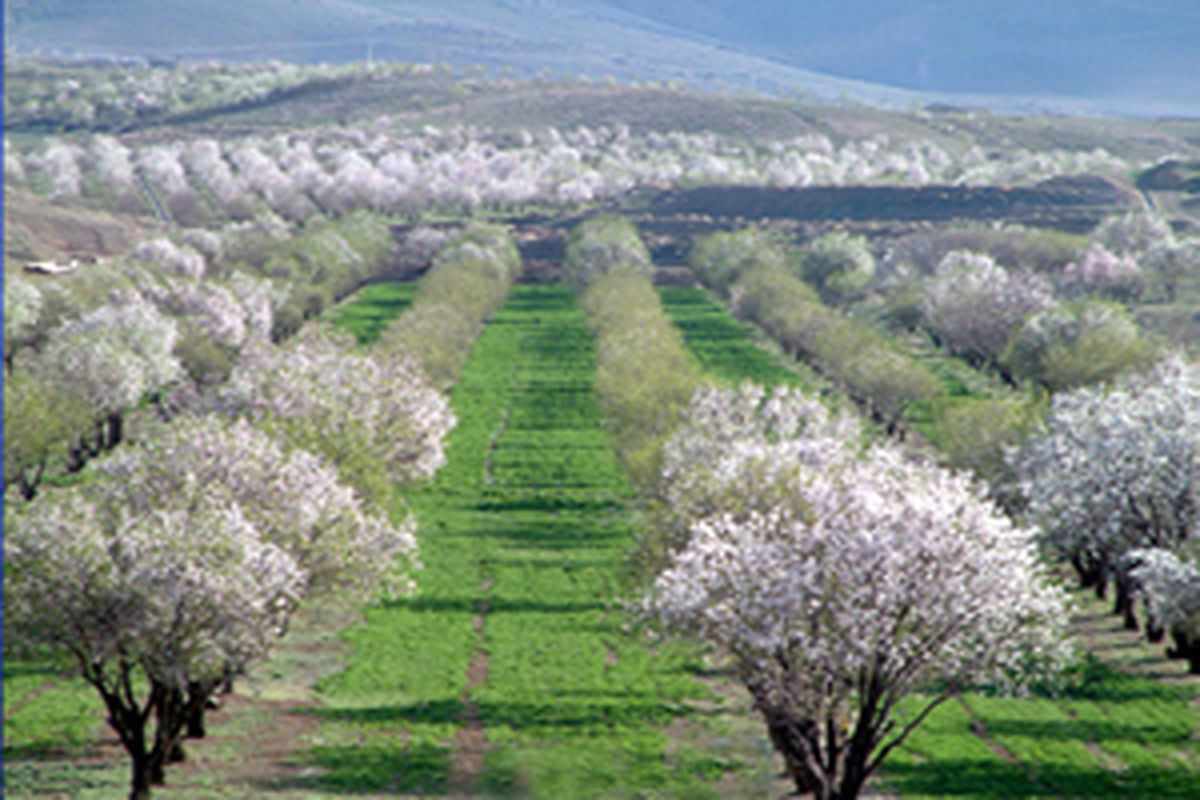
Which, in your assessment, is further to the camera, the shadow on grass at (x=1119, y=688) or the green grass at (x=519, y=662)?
the shadow on grass at (x=1119, y=688)

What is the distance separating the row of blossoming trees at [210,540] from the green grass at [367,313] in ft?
281

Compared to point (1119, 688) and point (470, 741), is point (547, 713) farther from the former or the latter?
point (1119, 688)

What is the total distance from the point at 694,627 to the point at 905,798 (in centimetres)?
1319

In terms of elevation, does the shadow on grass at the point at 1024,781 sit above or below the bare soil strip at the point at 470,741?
above

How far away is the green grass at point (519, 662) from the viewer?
1802 inches

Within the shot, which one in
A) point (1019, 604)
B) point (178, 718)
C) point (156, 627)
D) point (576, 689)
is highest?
point (1019, 604)

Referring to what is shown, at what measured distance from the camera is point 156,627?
36344 mm

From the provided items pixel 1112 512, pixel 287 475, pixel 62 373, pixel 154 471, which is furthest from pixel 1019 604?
pixel 62 373

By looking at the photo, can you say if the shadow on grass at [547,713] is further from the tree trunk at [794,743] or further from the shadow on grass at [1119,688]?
the shadow on grass at [1119,688]

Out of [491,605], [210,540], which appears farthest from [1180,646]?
[210,540]

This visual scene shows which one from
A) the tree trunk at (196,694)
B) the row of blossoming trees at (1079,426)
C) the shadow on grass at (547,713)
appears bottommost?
the shadow on grass at (547,713)

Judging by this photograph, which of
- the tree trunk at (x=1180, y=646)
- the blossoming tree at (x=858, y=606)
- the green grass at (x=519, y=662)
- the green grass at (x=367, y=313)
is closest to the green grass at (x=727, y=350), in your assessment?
the green grass at (x=519, y=662)

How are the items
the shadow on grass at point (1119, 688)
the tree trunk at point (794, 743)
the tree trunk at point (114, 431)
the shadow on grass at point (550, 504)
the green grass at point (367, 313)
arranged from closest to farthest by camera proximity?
the tree trunk at point (794, 743) < the shadow on grass at point (1119, 688) < the shadow on grass at point (550, 504) < the tree trunk at point (114, 431) < the green grass at point (367, 313)

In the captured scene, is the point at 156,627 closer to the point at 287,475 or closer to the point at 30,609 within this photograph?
the point at 30,609
